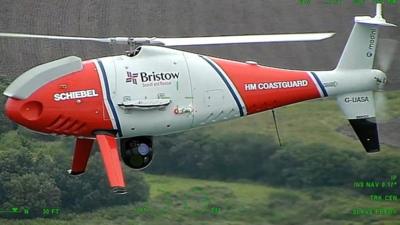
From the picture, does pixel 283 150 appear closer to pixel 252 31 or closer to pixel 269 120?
pixel 269 120

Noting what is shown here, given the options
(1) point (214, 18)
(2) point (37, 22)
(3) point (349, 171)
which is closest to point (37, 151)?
(2) point (37, 22)

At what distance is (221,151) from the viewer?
10078mm

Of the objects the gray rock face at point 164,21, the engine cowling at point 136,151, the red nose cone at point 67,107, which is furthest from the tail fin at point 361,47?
the gray rock face at point 164,21

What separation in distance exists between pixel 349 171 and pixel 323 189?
300 millimetres

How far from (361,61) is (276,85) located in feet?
2.37

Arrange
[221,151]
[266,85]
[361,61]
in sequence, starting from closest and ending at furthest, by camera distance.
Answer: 1. [266,85]
2. [361,61]
3. [221,151]

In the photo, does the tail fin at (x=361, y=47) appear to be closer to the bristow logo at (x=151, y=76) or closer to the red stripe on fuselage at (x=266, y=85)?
the red stripe on fuselage at (x=266, y=85)

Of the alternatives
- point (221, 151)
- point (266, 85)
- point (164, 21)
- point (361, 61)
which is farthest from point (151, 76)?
point (164, 21)

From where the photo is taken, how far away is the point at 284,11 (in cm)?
1072

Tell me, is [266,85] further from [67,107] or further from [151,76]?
[67,107]

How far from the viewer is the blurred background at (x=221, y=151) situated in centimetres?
1009

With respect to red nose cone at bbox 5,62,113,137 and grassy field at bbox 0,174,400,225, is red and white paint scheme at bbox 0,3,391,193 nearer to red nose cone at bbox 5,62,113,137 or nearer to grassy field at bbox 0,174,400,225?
red nose cone at bbox 5,62,113,137

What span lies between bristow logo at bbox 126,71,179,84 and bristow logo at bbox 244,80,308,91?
58cm

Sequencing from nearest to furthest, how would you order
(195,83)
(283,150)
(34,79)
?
(34,79)
(195,83)
(283,150)
